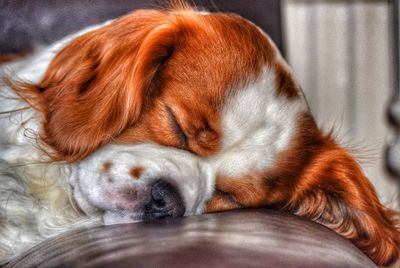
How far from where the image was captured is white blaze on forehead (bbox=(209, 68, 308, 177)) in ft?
4.51

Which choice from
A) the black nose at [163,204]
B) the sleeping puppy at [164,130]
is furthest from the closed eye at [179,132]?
the black nose at [163,204]

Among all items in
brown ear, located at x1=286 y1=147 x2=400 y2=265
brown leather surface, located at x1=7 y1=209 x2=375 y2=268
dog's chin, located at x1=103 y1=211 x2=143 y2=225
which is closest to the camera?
brown leather surface, located at x1=7 y1=209 x2=375 y2=268

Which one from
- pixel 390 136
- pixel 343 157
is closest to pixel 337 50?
pixel 390 136

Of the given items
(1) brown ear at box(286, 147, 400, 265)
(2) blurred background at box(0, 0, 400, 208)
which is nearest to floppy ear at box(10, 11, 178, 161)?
Result: (1) brown ear at box(286, 147, 400, 265)

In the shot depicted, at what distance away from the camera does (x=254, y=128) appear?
1403 mm

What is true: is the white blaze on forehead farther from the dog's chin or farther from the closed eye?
the dog's chin

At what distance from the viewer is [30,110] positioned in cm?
141

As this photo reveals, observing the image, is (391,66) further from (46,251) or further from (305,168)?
(46,251)

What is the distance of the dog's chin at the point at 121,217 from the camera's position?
1212 mm

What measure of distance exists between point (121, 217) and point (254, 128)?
1.13 feet

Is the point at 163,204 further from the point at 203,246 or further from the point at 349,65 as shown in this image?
the point at 349,65

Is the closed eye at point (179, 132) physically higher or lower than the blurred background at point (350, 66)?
higher

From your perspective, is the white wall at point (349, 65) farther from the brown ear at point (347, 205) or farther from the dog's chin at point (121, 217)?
the dog's chin at point (121, 217)

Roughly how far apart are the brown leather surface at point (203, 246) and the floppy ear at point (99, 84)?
0.92 ft
